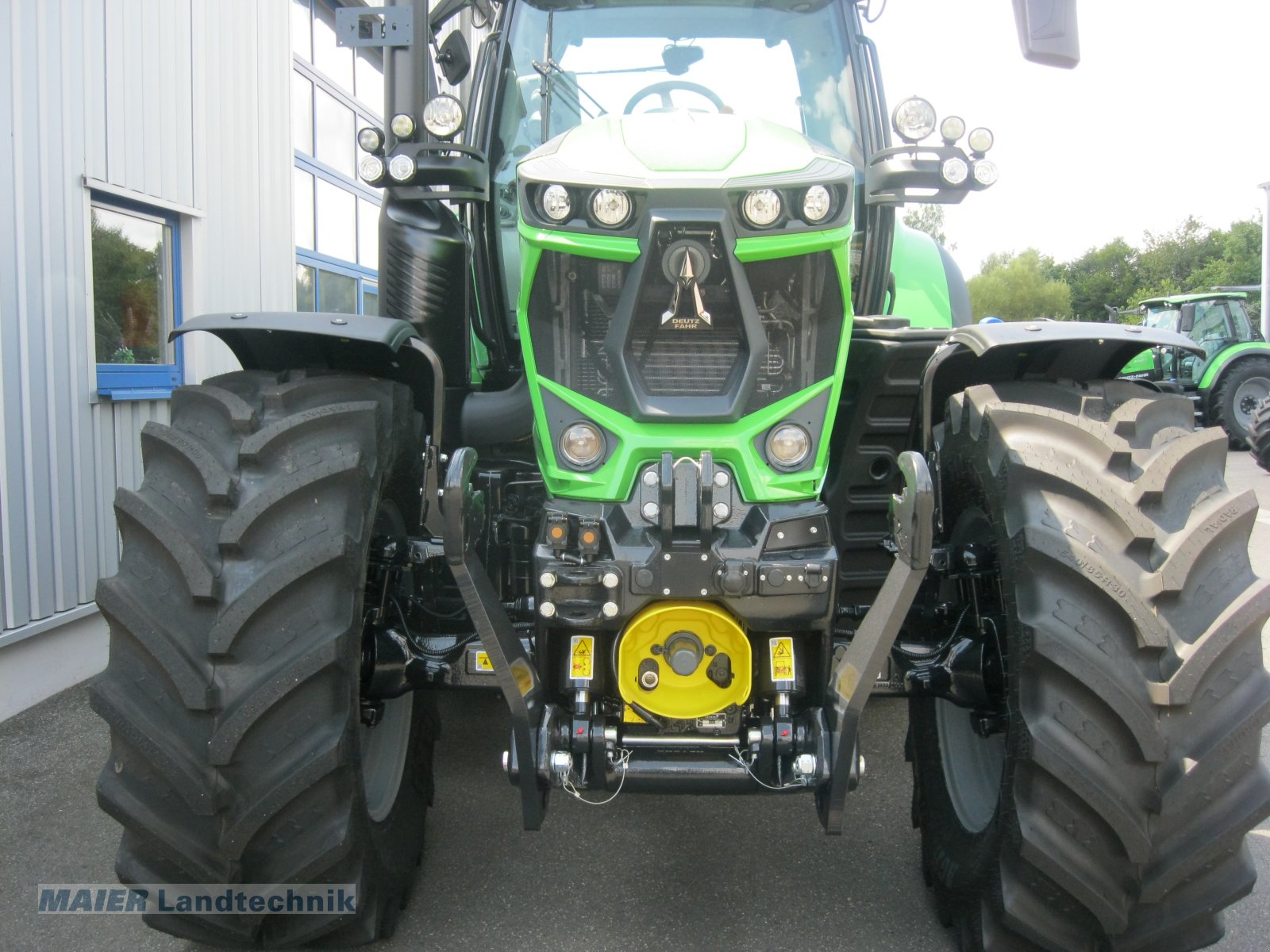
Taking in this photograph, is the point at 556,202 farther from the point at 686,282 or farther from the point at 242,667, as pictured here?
the point at 242,667

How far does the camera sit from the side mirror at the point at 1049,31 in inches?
79.6

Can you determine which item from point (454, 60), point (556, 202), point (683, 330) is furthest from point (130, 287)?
point (683, 330)

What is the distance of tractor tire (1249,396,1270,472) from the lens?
12.2 meters

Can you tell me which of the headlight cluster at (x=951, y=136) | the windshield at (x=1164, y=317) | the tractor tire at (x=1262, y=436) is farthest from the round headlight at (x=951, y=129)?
the windshield at (x=1164, y=317)

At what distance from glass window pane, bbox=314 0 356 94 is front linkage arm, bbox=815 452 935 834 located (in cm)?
790

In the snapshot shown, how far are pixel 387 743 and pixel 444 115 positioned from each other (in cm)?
168

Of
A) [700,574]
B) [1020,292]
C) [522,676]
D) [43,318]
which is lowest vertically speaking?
[522,676]

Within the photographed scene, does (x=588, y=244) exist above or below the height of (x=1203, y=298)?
below

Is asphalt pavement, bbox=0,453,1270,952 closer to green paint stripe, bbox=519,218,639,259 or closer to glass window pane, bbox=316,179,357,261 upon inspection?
green paint stripe, bbox=519,218,639,259

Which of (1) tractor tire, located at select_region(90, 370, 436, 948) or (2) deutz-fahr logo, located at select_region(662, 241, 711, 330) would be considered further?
(2) deutz-fahr logo, located at select_region(662, 241, 711, 330)

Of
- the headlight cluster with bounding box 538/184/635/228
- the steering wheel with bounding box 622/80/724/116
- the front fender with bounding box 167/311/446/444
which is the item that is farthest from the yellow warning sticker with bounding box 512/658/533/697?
the steering wheel with bounding box 622/80/724/116

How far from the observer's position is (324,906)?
2.24 meters

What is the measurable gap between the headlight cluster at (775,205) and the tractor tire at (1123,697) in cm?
67

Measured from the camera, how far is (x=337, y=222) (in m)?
9.78
